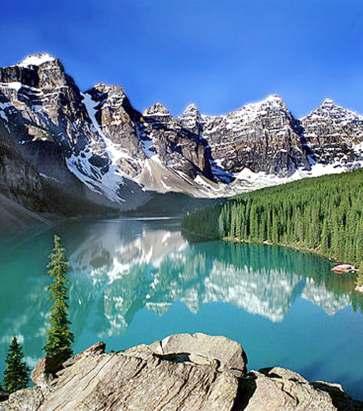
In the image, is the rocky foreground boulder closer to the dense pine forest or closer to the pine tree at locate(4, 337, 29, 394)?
the pine tree at locate(4, 337, 29, 394)

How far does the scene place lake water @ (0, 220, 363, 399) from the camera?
4278cm

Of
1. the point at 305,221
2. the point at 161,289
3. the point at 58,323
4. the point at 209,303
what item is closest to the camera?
the point at 58,323

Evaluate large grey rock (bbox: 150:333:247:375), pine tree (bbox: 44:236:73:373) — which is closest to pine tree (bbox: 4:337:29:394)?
pine tree (bbox: 44:236:73:373)

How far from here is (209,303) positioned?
203 feet

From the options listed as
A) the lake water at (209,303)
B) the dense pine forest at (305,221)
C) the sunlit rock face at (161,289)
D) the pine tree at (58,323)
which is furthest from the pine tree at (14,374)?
the dense pine forest at (305,221)

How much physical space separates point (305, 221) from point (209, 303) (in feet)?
188

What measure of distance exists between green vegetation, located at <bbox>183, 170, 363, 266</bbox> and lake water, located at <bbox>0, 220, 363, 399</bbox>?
19.1 feet

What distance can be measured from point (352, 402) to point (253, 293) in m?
49.2

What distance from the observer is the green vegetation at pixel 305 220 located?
93688 millimetres

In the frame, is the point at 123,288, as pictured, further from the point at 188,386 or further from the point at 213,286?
the point at 188,386

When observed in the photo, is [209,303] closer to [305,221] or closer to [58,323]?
[58,323]

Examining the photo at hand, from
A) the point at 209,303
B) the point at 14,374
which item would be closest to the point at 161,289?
the point at 209,303

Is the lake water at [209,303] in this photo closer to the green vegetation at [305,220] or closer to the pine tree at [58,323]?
the green vegetation at [305,220]

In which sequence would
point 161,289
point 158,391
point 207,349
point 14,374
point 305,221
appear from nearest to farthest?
1. point 158,391
2. point 207,349
3. point 14,374
4. point 161,289
5. point 305,221
